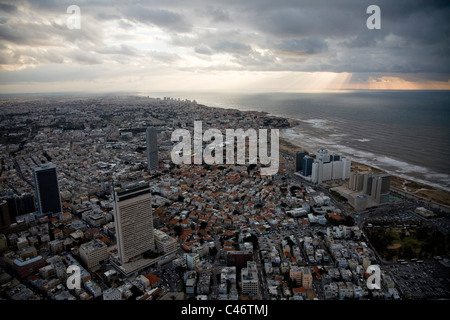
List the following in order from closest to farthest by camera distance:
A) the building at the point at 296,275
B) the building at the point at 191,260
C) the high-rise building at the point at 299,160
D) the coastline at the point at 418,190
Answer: the building at the point at 296,275 → the building at the point at 191,260 → the coastline at the point at 418,190 → the high-rise building at the point at 299,160

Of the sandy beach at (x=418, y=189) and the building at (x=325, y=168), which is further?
the building at (x=325, y=168)

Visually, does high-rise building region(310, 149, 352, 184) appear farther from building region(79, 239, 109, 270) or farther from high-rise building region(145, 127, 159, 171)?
building region(79, 239, 109, 270)

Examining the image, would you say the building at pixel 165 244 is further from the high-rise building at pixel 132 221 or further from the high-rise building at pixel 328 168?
the high-rise building at pixel 328 168

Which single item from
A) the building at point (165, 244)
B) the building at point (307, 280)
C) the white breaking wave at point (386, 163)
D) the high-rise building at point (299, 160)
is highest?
the high-rise building at point (299, 160)

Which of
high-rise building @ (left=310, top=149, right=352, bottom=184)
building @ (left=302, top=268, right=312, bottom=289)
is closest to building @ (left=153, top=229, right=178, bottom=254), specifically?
building @ (left=302, top=268, right=312, bottom=289)

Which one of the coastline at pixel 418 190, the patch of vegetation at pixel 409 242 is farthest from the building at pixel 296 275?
the coastline at pixel 418 190
